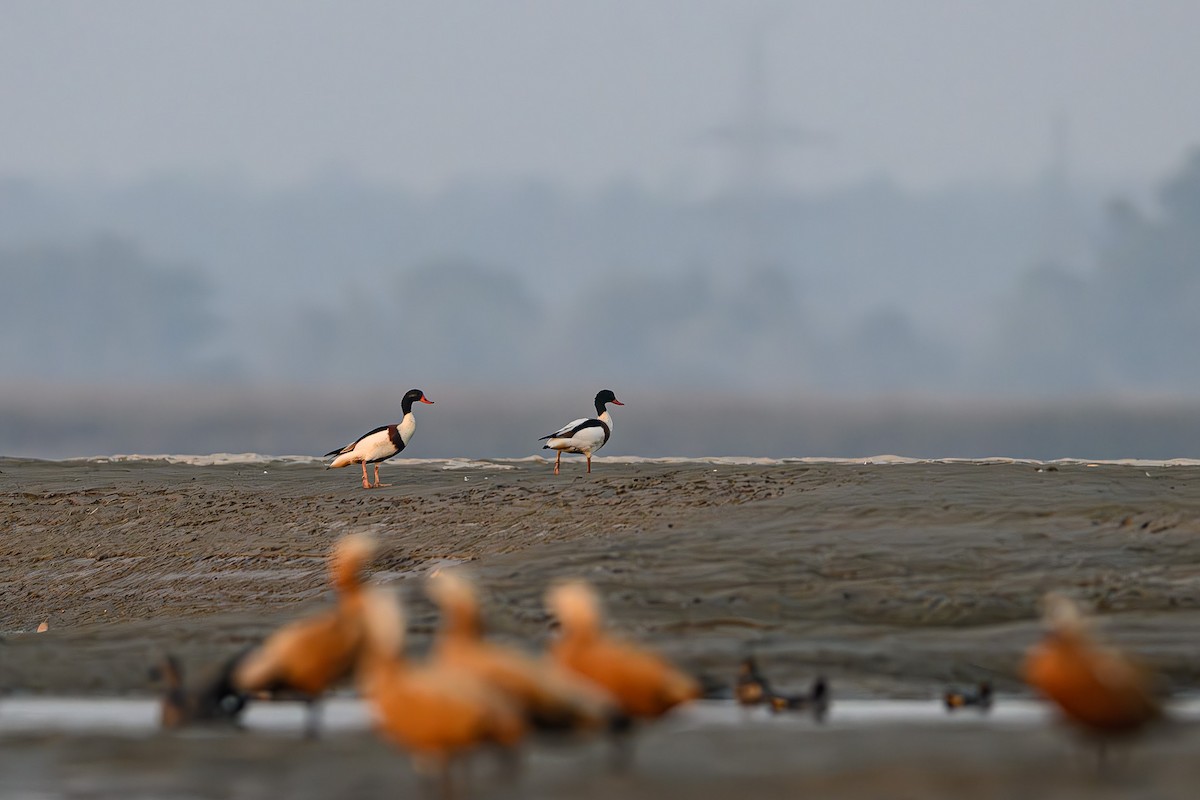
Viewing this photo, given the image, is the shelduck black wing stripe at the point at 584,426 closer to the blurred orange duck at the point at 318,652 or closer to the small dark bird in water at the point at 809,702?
the small dark bird in water at the point at 809,702

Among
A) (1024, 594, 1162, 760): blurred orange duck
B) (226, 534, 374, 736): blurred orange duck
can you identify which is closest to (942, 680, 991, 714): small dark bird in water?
(1024, 594, 1162, 760): blurred orange duck

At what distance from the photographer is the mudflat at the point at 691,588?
9.70m

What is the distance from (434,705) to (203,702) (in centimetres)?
427

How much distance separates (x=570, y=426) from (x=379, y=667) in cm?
2282

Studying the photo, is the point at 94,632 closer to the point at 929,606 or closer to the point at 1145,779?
the point at 929,606

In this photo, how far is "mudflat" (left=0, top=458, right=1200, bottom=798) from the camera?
31.8 ft

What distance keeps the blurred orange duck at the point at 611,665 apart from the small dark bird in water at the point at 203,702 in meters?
3.24

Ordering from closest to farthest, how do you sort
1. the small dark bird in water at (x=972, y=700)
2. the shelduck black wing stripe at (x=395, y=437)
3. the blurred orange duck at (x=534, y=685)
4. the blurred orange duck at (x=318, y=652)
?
the blurred orange duck at (x=534, y=685) → the blurred orange duck at (x=318, y=652) → the small dark bird in water at (x=972, y=700) → the shelduck black wing stripe at (x=395, y=437)

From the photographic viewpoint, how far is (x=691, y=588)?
59.1ft

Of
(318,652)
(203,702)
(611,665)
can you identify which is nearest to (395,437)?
(203,702)

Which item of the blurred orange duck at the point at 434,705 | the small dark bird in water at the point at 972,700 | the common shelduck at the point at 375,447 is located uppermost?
the common shelduck at the point at 375,447

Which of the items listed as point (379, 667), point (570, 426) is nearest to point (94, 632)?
point (379, 667)

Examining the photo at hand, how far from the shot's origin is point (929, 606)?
17.2 m

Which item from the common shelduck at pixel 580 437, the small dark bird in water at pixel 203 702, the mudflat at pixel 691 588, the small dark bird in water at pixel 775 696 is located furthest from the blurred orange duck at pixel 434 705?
the common shelduck at pixel 580 437
